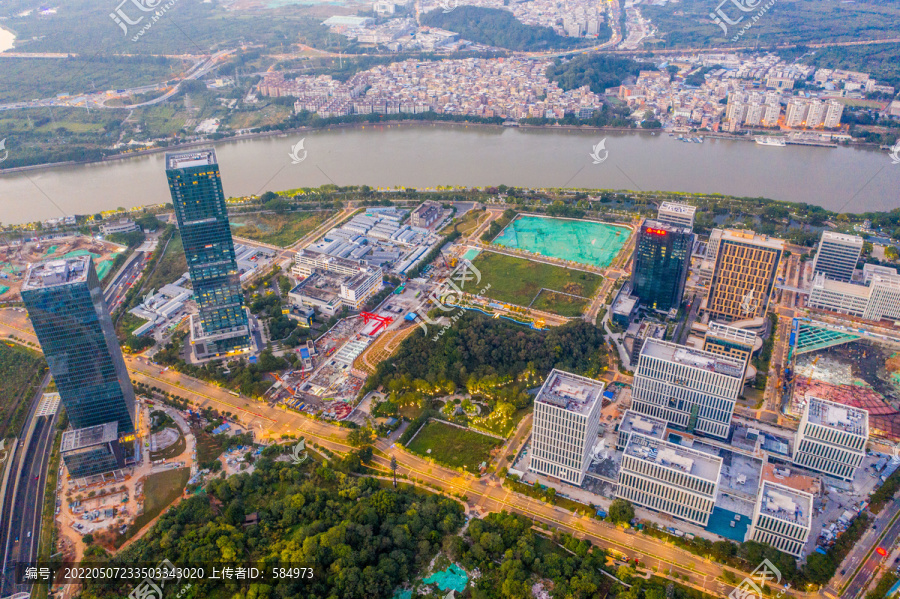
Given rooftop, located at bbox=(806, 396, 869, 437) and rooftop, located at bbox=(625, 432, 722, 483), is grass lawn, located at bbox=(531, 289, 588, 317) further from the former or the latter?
rooftop, located at bbox=(806, 396, 869, 437)

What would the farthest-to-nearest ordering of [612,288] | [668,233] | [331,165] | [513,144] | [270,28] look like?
[270,28]
[513,144]
[331,165]
[612,288]
[668,233]

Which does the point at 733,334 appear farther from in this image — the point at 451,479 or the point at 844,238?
the point at 451,479

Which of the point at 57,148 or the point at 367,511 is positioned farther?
the point at 57,148

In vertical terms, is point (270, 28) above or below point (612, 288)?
above

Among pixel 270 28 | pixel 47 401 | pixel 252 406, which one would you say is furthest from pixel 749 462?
pixel 270 28

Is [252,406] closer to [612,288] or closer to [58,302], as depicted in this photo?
Answer: [58,302]

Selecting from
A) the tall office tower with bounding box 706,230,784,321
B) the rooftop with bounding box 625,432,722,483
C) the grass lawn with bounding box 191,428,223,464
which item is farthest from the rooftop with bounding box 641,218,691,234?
the grass lawn with bounding box 191,428,223,464
